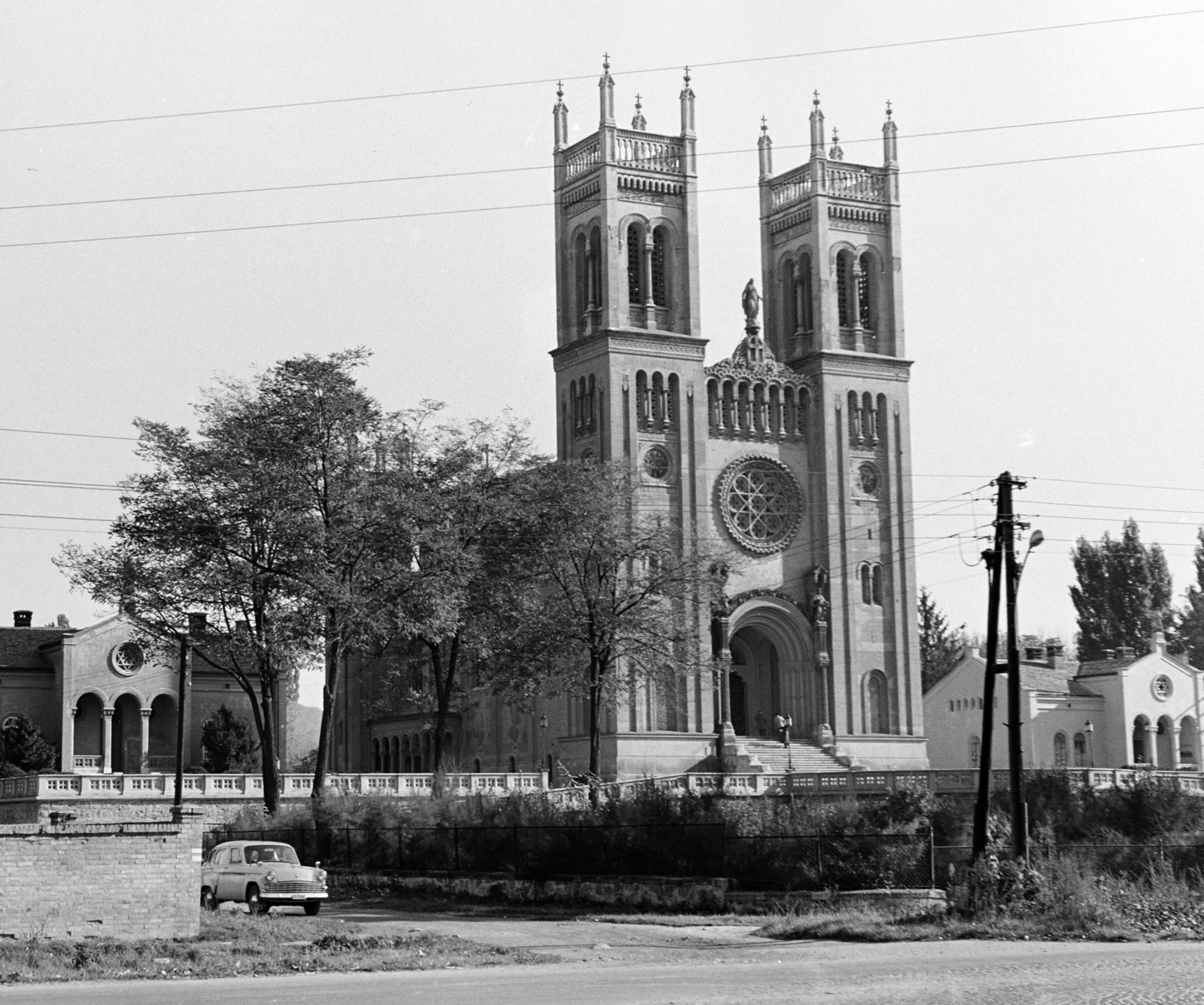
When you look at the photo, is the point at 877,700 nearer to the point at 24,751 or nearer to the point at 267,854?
the point at 24,751

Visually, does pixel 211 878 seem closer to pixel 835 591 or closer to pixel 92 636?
pixel 92 636

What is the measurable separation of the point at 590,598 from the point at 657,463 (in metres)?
20.0

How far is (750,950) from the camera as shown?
29.1 m

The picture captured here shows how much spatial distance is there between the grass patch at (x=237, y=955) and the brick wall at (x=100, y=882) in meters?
0.53

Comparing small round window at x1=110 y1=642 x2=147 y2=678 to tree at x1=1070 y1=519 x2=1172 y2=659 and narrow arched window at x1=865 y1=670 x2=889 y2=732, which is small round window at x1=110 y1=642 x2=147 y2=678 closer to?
narrow arched window at x1=865 y1=670 x2=889 y2=732

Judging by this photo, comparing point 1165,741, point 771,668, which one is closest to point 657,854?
point 771,668

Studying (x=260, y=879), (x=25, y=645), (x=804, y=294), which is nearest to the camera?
(x=260, y=879)

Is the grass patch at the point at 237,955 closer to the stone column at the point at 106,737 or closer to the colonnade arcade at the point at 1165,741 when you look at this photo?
the stone column at the point at 106,737

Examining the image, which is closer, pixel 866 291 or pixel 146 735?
pixel 146 735

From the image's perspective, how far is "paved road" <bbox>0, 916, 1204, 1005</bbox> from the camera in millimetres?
21797

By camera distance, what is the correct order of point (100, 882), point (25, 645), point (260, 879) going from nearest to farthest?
point (100, 882)
point (260, 879)
point (25, 645)

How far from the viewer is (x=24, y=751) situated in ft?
256

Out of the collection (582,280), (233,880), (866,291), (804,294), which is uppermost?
(866,291)

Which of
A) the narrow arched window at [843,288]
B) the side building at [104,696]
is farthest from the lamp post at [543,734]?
the narrow arched window at [843,288]
